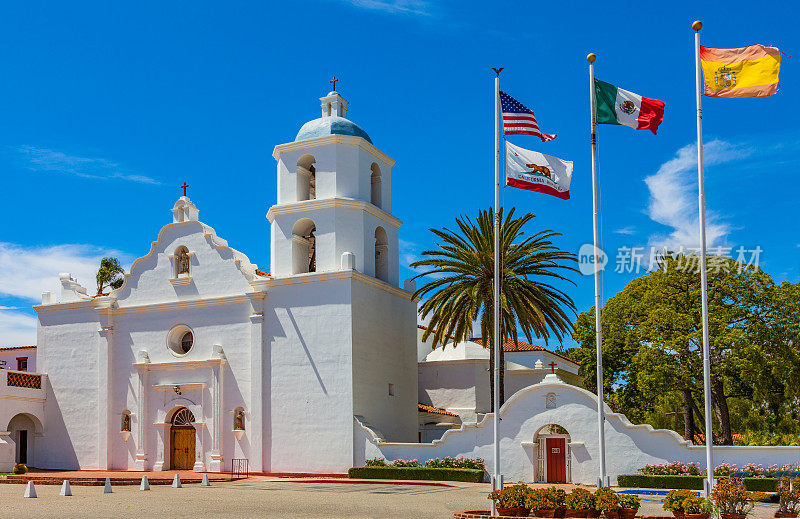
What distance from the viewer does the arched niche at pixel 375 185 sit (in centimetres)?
4188

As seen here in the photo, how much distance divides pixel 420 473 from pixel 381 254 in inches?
465

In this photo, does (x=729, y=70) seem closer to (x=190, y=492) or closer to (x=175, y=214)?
(x=190, y=492)

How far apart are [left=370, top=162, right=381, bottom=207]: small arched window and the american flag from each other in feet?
52.4

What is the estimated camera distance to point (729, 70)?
866 inches

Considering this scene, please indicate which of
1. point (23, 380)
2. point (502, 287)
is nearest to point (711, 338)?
point (502, 287)

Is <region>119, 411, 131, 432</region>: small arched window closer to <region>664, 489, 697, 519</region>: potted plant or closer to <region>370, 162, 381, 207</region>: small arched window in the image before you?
<region>370, 162, 381, 207</region>: small arched window

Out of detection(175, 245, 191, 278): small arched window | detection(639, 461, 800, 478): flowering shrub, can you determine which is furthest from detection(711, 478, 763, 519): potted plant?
detection(175, 245, 191, 278): small arched window

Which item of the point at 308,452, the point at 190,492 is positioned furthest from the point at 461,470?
the point at 190,492

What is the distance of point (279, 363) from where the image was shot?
38250 millimetres

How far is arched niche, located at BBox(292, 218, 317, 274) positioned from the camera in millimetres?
39719

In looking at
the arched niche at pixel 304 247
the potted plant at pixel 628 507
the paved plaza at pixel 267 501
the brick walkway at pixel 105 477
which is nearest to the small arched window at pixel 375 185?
the arched niche at pixel 304 247

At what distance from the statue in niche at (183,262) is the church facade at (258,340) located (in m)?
0.07

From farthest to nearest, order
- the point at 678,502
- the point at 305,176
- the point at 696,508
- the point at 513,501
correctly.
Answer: the point at 305,176, the point at 513,501, the point at 678,502, the point at 696,508

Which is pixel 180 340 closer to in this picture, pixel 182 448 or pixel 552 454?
pixel 182 448
